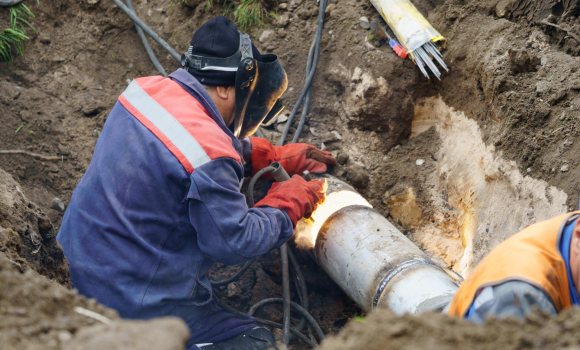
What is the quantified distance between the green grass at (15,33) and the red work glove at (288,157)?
8.98 feet

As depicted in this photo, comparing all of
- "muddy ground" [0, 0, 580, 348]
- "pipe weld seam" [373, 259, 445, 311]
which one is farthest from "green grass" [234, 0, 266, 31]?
"pipe weld seam" [373, 259, 445, 311]

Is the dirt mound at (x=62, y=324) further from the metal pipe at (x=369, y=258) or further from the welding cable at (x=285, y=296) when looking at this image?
the welding cable at (x=285, y=296)

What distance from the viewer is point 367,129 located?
3.35 metres

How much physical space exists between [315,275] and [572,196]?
1737 mm

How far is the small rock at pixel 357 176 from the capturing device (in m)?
3.04

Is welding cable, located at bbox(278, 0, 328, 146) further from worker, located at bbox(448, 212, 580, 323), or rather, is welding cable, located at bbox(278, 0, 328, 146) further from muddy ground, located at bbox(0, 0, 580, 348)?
worker, located at bbox(448, 212, 580, 323)

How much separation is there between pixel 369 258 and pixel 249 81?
1249mm

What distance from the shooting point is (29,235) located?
165 centimetres

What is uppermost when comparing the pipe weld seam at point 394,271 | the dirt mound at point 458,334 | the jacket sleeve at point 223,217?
the dirt mound at point 458,334

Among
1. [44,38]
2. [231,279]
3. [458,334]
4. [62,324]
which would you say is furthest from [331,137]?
[44,38]

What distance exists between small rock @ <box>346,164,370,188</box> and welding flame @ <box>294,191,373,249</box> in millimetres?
312

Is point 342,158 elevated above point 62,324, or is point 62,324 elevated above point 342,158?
point 62,324

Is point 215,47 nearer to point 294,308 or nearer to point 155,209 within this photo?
point 155,209

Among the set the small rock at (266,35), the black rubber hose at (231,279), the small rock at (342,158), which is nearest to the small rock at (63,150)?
the black rubber hose at (231,279)
